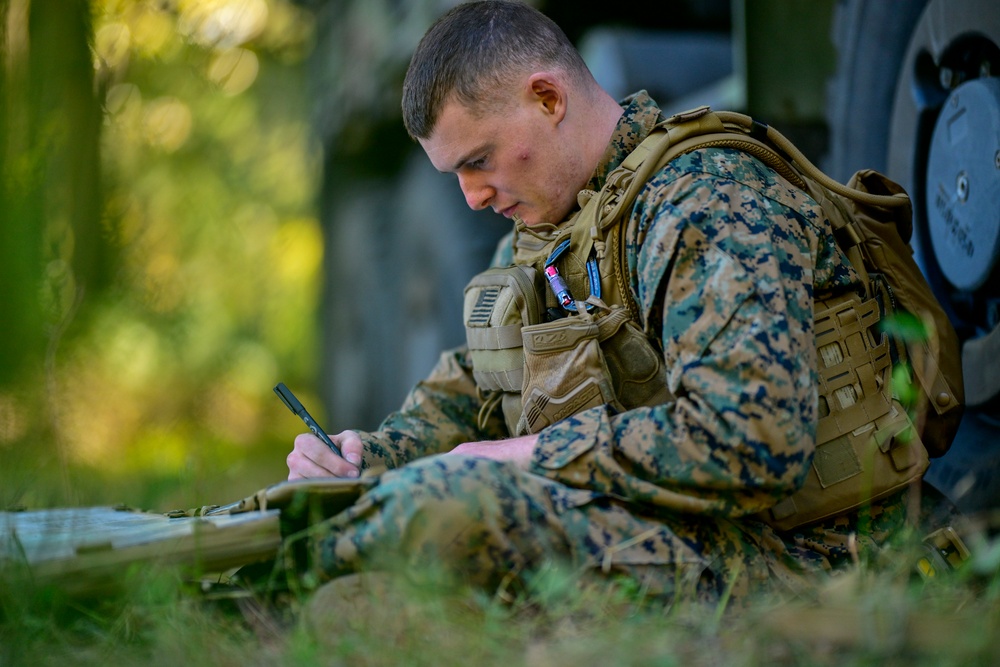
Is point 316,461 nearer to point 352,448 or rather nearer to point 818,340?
point 352,448

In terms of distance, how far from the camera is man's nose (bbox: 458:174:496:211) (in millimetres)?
2395

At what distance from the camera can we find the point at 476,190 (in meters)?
2.41

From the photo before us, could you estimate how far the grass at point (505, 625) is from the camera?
1.46 m

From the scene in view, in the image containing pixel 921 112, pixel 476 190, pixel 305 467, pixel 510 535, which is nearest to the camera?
pixel 510 535

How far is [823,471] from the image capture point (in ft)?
6.77

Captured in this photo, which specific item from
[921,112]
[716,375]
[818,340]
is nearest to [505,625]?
[716,375]

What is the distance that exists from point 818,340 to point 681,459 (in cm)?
46

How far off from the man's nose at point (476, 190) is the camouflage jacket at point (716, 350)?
→ 0.44 meters

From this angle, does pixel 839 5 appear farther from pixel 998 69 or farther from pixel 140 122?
pixel 140 122

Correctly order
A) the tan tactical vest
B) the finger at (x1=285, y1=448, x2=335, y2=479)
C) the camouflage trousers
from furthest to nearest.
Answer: the finger at (x1=285, y1=448, x2=335, y2=479), the tan tactical vest, the camouflage trousers

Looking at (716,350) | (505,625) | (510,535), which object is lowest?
(505,625)

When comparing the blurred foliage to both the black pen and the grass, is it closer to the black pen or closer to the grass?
the black pen

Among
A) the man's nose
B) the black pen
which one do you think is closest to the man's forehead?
the man's nose

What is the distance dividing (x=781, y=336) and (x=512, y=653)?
0.73 meters
